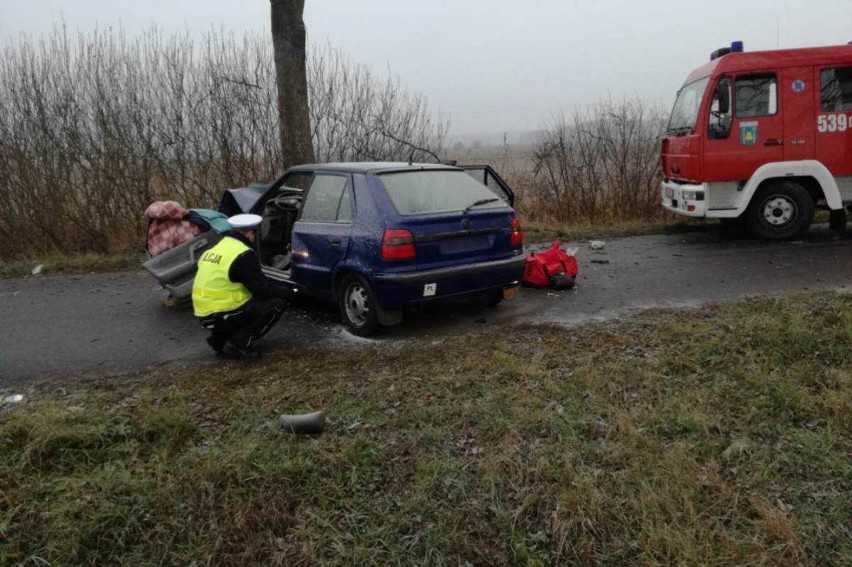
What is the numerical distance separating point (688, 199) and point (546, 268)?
3727 millimetres

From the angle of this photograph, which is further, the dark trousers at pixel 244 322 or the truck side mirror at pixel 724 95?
the truck side mirror at pixel 724 95

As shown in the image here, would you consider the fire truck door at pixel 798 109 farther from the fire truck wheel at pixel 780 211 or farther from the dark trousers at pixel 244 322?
the dark trousers at pixel 244 322

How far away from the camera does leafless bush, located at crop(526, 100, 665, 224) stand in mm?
13531

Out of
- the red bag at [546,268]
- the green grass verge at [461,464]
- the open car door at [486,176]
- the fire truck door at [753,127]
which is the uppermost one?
the fire truck door at [753,127]

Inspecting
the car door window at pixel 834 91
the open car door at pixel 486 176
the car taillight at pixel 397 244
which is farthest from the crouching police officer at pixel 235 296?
the car door window at pixel 834 91

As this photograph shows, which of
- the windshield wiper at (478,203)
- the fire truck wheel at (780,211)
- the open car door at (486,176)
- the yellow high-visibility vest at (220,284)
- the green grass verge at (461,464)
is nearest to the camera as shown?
the green grass verge at (461,464)

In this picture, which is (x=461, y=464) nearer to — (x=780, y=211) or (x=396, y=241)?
(x=396, y=241)

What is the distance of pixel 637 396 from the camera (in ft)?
14.1

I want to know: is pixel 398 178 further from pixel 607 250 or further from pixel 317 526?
pixel 607 250

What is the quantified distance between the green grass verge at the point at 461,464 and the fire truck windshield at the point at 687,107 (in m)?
5.94

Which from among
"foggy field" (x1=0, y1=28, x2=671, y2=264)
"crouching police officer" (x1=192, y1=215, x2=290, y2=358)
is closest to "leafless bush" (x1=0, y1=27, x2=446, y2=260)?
"foggy field" (x1=0, y1=28, x2=671, y2=264)

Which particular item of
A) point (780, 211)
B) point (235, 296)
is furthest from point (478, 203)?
point (780, 211)

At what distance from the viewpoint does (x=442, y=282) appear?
5930 mm

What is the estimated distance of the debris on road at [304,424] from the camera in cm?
398
